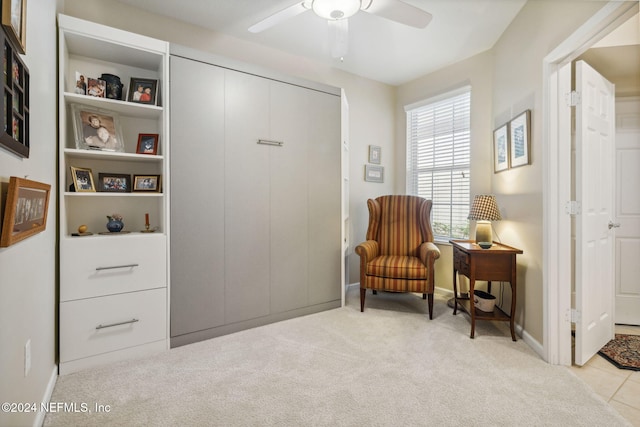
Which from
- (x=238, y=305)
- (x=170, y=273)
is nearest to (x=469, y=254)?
(x=238, y=305)

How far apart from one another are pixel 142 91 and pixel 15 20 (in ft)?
4.09

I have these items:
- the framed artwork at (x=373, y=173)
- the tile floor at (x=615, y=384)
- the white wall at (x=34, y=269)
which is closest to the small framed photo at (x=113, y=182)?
the white wall at (x=34, y=269)

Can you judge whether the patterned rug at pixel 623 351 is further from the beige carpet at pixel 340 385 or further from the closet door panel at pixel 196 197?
the closet door panel at pixel 196 197

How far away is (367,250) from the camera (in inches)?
120

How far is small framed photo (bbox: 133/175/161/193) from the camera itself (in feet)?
7.48

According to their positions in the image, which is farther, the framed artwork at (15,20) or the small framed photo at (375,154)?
the small framed photo at (375,154)

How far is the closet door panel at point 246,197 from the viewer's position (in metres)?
2.50

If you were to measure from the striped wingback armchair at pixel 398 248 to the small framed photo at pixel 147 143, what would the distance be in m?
1.99

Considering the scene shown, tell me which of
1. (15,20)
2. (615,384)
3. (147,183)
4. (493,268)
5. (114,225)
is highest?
(15,20)

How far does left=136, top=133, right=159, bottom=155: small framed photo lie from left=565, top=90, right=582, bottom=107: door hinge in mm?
2960

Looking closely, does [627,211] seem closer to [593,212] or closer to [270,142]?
[593,212]

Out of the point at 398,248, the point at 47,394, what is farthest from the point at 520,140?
the point at 47,394

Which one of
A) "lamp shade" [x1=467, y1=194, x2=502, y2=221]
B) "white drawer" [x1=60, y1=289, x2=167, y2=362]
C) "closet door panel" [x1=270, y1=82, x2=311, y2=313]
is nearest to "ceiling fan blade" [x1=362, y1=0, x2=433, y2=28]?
"closet door panel" [x1=270, y1=82, x2=311, y2=313]

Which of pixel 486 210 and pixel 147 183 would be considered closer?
pixel 147 183
